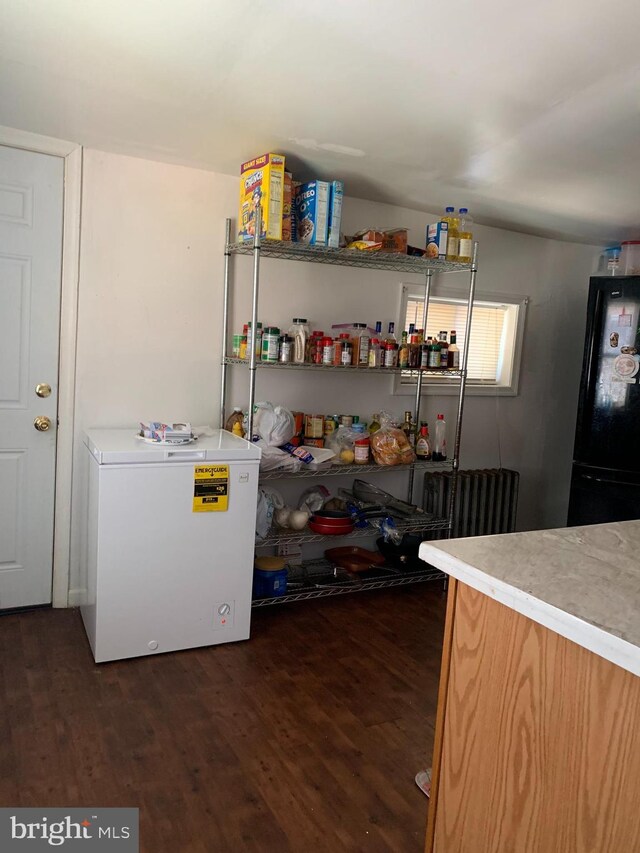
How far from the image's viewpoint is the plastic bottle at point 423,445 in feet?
12.0

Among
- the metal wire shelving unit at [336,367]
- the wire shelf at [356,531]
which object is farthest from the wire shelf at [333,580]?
the wire shelf at [356,531]

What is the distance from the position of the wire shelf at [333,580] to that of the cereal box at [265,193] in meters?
1.72

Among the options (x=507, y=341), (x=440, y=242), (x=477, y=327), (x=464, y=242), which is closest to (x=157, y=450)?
(x=440, y=242)

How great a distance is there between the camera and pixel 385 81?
6.78ft

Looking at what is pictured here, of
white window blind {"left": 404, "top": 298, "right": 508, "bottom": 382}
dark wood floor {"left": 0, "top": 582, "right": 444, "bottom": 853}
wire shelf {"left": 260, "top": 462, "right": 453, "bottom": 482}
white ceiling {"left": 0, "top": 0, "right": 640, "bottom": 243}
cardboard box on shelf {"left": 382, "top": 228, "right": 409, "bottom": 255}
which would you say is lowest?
dark wood floor {"left": 0, "top": 582, "right": 444, "bottom": 853}

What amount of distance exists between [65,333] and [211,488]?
3.43 feet

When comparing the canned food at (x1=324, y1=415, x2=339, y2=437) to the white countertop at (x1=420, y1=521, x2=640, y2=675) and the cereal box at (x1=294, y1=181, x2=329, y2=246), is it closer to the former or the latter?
the cereal box at (x1=294, y1=181, x2=329, y2=246)

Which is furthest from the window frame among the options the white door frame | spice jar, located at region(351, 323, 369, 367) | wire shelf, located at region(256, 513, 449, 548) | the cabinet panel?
the cabinet panel

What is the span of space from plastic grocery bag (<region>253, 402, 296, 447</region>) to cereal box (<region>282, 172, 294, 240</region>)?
2.74 ft

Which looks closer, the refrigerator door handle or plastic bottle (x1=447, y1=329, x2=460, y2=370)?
plastic bottle (x1=447, y1=329, x2=460, y2=370)

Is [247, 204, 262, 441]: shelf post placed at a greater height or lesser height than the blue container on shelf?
greater

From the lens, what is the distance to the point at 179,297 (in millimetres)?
3139

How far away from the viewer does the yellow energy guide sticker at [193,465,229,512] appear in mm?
2596

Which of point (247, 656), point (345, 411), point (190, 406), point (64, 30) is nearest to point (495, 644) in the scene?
point (247, 656)
